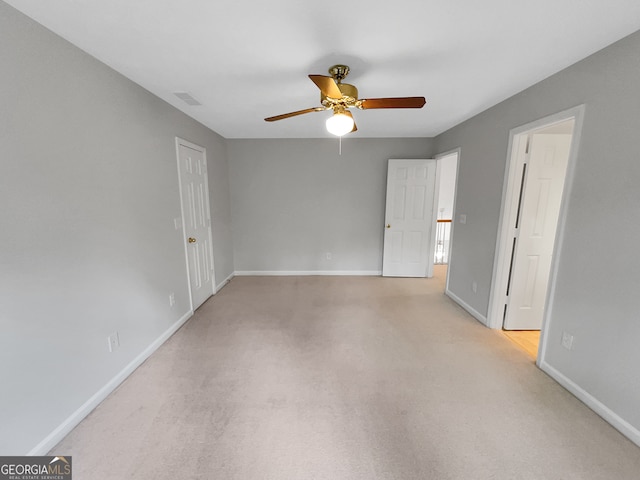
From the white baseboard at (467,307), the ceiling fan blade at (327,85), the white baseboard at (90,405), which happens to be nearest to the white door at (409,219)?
the white baseboard at (467,307)

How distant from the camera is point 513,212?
8.19 ft

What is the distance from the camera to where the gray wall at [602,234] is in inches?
57.9

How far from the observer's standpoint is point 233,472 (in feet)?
4.31

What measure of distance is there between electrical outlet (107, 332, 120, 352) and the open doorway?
3551 millimetres

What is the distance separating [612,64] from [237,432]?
3287 mm

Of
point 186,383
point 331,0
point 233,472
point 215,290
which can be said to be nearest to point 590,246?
point 331,0

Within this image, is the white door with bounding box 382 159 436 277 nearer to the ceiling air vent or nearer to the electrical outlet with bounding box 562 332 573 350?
the electrical outlet with bounding box 562 332 573 350

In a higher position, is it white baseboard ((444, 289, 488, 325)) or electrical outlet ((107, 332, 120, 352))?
electrical outlet ((107, 332, 120, 352))

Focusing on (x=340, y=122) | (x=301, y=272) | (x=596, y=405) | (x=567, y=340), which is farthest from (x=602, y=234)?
(x=301, y=272)

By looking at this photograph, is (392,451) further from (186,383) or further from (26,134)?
(26,134)

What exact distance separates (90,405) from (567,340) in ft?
11.4

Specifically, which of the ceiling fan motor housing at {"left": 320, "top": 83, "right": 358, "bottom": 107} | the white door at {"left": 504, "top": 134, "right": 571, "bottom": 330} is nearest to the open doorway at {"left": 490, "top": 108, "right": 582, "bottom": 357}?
the white door at {"left": 504, "top": 134, "right": 571, "bottom": 330}

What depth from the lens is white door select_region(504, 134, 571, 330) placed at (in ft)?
7.80

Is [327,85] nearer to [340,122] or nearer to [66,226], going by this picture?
[340,122]
